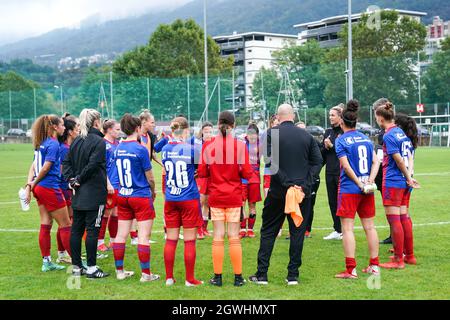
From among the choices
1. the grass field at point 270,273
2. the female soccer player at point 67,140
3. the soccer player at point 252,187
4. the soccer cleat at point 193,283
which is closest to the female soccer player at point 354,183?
the grass field at point 270,273

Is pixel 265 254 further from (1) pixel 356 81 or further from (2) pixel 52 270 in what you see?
(1) pixel 356 81

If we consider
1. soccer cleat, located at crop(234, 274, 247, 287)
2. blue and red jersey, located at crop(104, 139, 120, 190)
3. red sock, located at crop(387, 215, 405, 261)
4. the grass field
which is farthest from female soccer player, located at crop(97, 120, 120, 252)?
red sock, located at crop(387, 215, 405, 261)

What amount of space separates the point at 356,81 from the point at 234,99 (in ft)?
37.0

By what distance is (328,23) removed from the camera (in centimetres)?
13088

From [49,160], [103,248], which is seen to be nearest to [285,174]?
[49,160]

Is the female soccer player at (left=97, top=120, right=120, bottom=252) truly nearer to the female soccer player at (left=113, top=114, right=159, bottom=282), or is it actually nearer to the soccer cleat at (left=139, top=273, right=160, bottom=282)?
the female soccer player at (left=113, top=114, right=159, bottom=282)

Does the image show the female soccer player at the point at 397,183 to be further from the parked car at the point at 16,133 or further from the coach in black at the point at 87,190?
the parked car at the point at 16,133

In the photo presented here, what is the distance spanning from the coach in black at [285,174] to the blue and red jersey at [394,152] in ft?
4.18

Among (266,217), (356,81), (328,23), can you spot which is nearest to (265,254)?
(266,217)

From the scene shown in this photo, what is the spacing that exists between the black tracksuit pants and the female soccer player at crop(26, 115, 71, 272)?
1.47ft

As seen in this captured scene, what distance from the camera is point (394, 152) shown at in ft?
26.4

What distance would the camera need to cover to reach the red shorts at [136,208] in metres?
7.41

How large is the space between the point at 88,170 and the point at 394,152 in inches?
168

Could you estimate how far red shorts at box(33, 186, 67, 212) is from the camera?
8.10 meters
